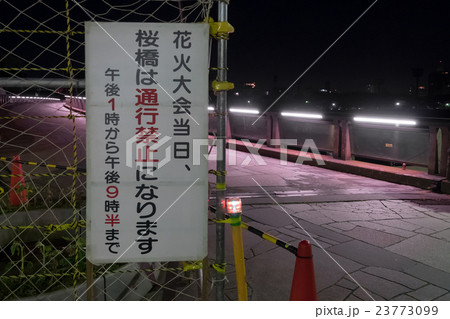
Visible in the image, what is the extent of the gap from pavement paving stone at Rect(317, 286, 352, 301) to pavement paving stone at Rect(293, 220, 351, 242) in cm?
155

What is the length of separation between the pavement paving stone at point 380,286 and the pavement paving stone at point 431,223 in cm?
229

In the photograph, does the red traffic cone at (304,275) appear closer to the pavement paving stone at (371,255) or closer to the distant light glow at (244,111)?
the pavement paving stone at (371,255)

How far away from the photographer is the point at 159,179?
2.92 m

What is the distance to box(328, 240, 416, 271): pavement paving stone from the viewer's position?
483 centimetres

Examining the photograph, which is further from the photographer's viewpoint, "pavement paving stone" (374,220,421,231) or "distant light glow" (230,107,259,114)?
"distant light glow" (230,107,259,114)

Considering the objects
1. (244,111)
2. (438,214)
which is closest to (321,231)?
(438,214)

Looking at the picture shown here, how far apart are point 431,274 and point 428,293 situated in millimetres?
542

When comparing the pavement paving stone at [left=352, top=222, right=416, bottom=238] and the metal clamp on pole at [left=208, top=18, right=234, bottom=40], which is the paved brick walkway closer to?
the pavement paving stone at [left=352, top=222, right=416, bottom=238]

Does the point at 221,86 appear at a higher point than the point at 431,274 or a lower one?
higher

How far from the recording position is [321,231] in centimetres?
602

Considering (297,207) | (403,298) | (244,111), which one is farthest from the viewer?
(244,111)

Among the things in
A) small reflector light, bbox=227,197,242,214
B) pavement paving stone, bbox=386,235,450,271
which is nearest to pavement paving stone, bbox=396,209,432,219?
pavement paving stone, bbox=386,235,450,271

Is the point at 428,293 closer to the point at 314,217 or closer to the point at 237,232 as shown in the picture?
the point at 237,232

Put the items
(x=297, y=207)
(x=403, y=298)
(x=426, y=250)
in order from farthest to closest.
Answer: (x=297, y=207) → (x=426, y=250) → (x=403, y=298)
